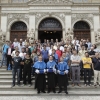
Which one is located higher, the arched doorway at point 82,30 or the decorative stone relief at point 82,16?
the decorative stone relief at point 82,16

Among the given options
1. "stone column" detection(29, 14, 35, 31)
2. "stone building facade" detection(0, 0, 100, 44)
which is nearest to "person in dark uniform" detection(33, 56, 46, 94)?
"stone building facade" detection(0, 0, 100, 44)

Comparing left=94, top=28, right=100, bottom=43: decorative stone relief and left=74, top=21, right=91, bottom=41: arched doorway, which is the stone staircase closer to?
left=94, top=28, right=100, bottom=43: decorative stone relief

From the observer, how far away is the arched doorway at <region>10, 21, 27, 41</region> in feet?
82.8

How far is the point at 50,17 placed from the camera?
2509 cm

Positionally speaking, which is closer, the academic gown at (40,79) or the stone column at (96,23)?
the academic gown at (40,79)

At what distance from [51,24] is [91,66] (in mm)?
16155

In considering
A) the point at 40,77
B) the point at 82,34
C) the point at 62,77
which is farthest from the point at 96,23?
the point at 40,77

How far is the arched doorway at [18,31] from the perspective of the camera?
2525cm

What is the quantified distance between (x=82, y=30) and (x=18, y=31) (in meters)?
9.01

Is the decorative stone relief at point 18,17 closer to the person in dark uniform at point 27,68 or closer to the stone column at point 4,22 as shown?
the stone column at point 4,22

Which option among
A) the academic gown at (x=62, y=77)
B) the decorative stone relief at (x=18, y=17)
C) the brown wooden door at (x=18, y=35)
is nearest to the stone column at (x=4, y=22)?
the decorative stone relief at (x=18, y=17)

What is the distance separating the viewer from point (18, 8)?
25.2 m

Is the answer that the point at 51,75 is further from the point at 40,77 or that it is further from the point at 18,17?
the point at 18,17

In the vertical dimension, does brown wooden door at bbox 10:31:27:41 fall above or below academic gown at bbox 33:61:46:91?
above
